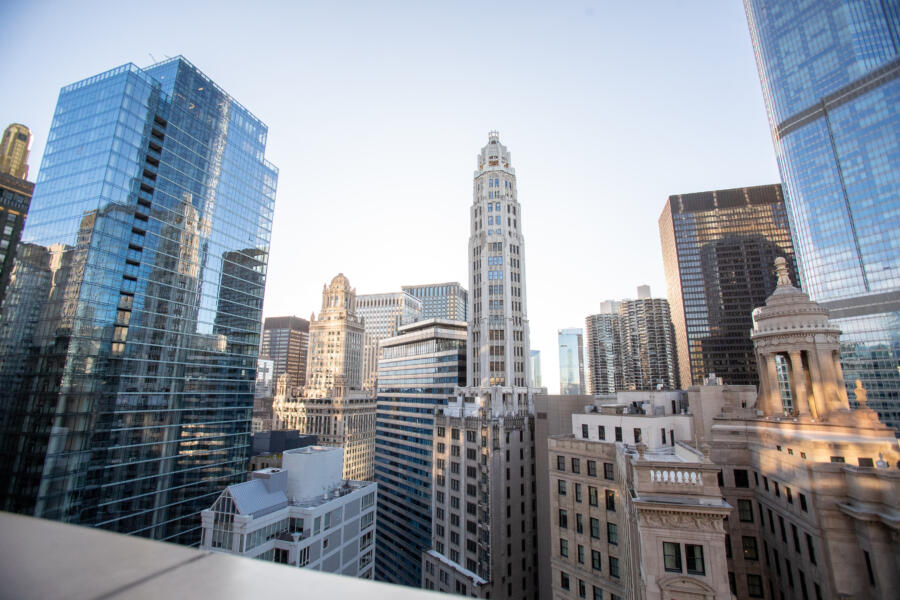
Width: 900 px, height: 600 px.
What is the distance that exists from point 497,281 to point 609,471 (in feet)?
156

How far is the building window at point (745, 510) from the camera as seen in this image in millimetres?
30125

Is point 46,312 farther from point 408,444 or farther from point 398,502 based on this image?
point 398,502

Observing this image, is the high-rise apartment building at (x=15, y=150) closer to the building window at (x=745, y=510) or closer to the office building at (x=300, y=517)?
the office building at (x=300, y=517)

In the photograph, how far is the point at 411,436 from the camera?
95.2m

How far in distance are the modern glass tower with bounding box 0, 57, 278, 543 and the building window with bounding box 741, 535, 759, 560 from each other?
67.4 meters

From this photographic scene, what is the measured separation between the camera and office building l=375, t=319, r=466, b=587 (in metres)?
87.5

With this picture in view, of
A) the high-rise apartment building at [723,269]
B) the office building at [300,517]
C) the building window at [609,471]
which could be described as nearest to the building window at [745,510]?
the building window at [609,471]

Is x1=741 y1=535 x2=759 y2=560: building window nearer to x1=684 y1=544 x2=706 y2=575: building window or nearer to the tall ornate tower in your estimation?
x1=684 y1=544 x2=706 y2=575: building window

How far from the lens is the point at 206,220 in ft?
231

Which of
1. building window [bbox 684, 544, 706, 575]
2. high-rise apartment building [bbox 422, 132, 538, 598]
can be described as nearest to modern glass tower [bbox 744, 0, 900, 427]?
high-rise apartment building [bbox 422, 132, 538, 598]

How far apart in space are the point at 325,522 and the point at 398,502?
55244 mm

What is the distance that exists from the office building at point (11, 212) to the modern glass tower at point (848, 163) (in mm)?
167347

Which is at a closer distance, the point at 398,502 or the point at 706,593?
the point at 706,593

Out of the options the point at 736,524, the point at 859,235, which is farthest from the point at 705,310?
the point at 736,524
